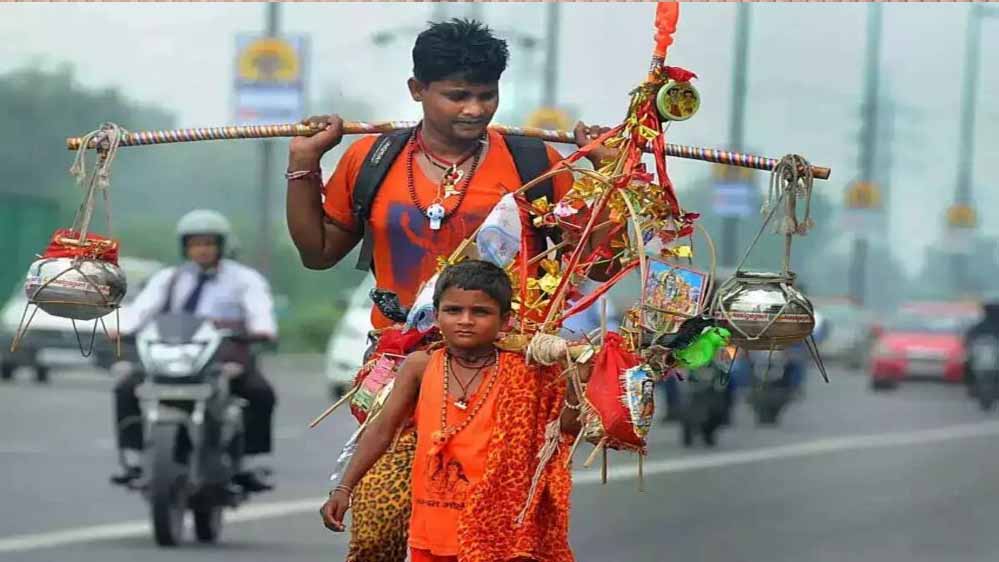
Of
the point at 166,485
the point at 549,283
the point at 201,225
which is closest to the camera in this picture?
the point at 549,283

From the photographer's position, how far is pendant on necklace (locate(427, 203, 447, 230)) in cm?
636

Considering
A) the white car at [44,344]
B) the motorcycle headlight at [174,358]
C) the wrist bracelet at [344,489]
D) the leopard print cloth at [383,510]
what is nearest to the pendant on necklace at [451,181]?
the leopard print cloth at [383,510]

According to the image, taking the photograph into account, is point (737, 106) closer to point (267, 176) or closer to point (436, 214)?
point (267, 176)

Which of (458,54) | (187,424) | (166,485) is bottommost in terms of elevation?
(166,485)

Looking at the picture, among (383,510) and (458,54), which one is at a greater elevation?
(458,54)

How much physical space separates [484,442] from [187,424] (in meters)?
6.92

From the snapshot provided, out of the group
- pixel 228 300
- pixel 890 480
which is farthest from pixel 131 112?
pixel 228 300

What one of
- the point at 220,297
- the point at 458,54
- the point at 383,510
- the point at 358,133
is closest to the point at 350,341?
the point at 220,297

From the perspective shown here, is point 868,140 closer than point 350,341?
No

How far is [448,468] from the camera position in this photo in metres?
5.85

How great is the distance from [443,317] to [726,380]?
2.67 feet

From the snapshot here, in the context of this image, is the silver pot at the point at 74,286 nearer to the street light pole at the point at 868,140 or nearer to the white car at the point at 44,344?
the white car at the point at 44,344

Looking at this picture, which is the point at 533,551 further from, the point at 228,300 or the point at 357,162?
the point at 228,300

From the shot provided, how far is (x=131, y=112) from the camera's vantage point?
37438 mm
